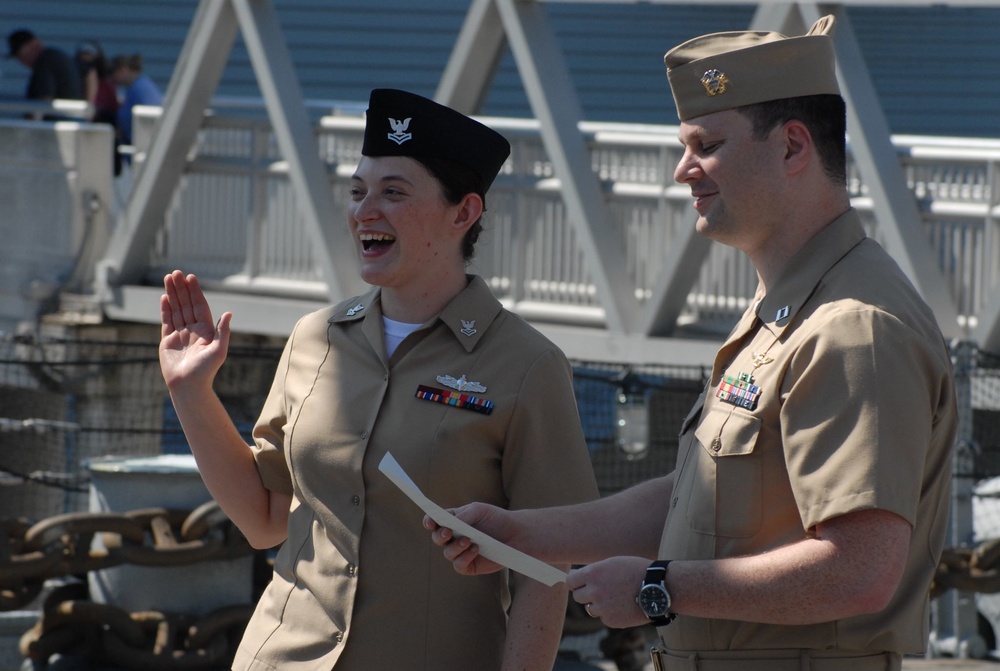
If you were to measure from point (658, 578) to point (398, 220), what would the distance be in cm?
104

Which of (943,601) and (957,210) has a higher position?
(957,210)

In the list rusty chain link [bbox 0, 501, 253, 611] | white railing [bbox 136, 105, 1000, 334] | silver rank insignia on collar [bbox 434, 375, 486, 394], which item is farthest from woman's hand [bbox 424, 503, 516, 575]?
white railing [bbox 136, 105, 1000, 334]

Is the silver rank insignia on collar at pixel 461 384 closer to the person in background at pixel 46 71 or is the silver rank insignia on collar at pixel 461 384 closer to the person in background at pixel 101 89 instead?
the person in background at pixel 101 89

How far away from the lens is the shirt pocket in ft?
8.09

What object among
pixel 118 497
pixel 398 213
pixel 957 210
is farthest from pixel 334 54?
pixel 398 213

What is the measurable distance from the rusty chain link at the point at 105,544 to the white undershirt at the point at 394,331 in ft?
7.95

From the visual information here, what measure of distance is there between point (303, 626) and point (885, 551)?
122cm

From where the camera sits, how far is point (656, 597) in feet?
7.83

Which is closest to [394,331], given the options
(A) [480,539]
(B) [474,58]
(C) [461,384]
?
(C) [461,384]

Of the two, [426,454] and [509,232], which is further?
[509,232]

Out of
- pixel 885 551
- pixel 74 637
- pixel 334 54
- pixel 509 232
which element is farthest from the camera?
pixel 334 54

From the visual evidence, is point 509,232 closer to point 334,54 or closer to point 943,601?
point 943,601

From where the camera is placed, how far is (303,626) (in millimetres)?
3014

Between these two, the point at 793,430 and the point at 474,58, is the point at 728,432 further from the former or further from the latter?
the point at 474,58
